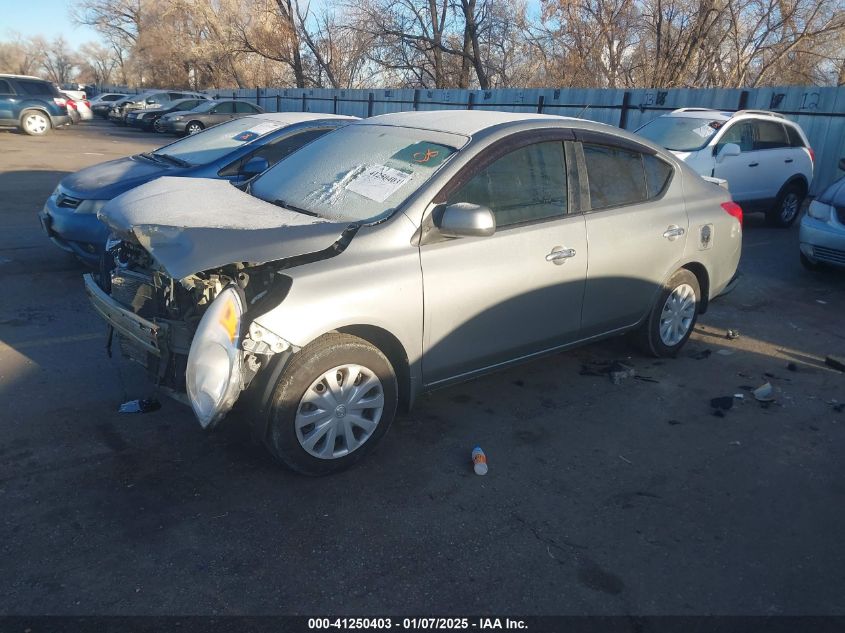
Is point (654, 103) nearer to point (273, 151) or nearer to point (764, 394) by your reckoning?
point (273, 151)

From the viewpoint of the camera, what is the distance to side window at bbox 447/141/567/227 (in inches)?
155

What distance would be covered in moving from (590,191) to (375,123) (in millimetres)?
1570

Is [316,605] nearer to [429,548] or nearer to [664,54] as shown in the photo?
[429,548]

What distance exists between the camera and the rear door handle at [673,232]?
489 cm

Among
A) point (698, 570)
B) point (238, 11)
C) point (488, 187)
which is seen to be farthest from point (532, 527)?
point (238, 11)

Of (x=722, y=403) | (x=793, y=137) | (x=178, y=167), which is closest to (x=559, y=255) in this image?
(x=722, y=403)

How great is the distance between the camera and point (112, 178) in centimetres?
675

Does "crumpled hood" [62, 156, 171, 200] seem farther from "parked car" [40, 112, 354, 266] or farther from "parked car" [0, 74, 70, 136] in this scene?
"parked car" [0, 74, 70, 136]

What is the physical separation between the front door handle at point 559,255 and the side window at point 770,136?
27.6 feet

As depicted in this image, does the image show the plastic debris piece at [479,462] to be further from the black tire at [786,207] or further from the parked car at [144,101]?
the parked car at [144,101]

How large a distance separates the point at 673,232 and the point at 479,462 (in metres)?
2.45

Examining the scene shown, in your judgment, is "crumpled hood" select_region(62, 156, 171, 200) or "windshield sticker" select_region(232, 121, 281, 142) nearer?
"crumpled hood" select_region(62, 156, 171, 200)

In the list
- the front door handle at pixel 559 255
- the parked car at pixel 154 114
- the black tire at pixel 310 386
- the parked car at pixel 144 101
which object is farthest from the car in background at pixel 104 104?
the black tire at pixel 310 386

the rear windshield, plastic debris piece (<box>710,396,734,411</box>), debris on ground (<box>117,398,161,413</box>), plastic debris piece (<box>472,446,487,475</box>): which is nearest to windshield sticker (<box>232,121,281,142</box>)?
debris on ground (<box>117,398,161,413</box>)
